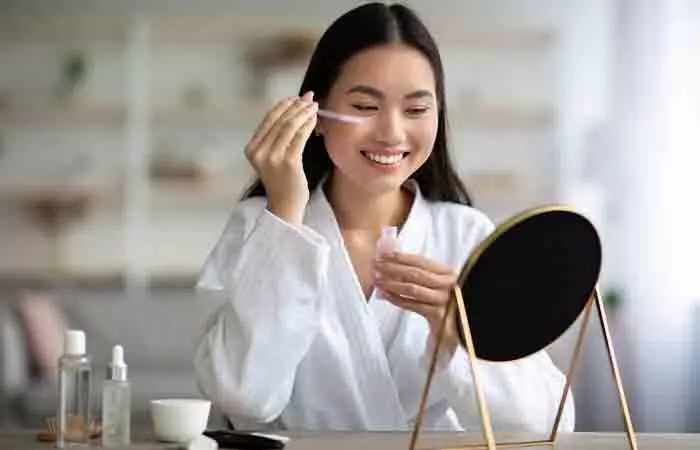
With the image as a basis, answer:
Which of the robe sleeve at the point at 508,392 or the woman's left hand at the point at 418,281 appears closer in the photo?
the woman's left hand at the point at 418,281

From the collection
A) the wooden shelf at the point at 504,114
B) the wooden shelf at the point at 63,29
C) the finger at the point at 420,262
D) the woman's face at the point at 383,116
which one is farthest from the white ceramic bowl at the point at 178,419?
the wooden shelf at the point at 63,29

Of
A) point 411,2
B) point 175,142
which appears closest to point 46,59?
point 175,142

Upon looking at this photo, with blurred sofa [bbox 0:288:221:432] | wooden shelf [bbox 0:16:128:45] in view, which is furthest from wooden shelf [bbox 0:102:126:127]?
blurred sofa [bbox 0:288:221:432]

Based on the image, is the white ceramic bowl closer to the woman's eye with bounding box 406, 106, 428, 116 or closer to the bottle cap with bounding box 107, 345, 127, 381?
the bottle cap with bounding box 107, 345, 127, 381

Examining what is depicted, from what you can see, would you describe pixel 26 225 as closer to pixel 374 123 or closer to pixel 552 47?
pixel 552 47

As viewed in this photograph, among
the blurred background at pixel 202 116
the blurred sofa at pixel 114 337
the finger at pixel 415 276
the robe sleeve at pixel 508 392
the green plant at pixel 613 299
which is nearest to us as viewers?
the finger at pixel 415 276

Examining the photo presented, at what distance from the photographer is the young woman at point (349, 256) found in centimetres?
145

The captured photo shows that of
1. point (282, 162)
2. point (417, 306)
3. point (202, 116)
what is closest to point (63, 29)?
point (202, 116)

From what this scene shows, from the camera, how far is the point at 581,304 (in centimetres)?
117

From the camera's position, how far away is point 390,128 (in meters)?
1.53

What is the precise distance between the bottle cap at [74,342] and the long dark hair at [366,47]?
458 millimetres

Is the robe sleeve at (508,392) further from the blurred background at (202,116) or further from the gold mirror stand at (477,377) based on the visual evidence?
the blurred background at (202,116)

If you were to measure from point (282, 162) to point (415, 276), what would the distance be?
11.9 inches

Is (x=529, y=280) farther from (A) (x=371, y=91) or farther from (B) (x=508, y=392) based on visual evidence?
(A) (x=371, y=91)
